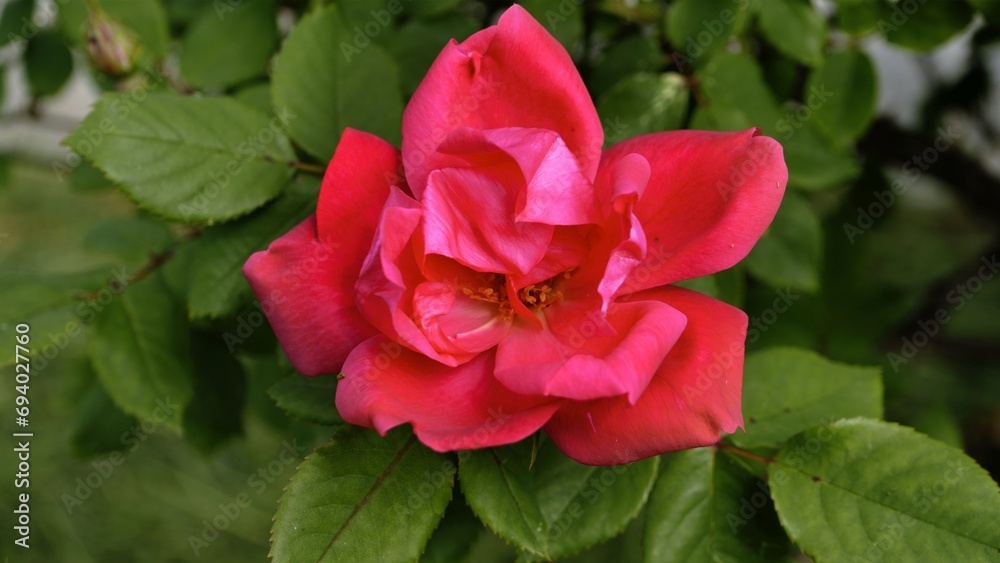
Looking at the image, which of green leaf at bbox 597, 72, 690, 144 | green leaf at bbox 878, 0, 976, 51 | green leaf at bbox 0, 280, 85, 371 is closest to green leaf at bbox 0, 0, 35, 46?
green leaf at bbox 0, 280, 85, 371

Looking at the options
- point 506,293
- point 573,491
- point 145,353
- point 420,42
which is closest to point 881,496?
point 573,491

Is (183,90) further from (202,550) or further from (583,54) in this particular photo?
(202,550)

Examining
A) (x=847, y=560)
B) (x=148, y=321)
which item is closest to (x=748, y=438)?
(x=847, y=560)

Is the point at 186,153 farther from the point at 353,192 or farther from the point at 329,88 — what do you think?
the point at 353,192

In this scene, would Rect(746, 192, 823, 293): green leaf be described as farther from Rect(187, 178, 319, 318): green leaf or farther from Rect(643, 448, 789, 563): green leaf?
Rect(187, 178, 319, 318): green leaf

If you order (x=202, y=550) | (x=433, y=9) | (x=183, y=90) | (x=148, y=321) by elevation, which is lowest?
(x=202, y=550)

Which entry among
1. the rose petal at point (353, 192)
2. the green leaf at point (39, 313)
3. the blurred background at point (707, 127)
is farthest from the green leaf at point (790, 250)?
the green leaf at point (39, 313)
